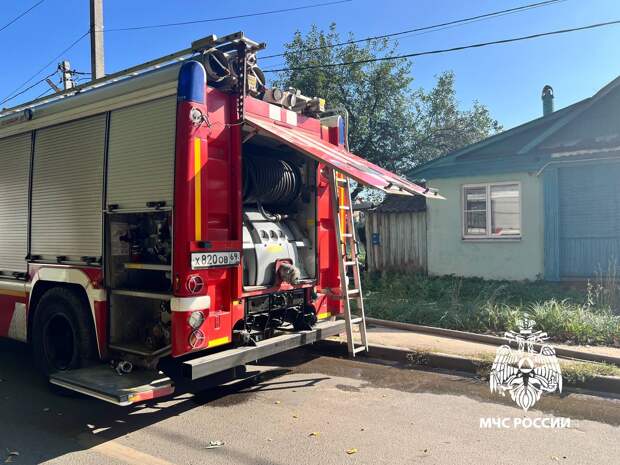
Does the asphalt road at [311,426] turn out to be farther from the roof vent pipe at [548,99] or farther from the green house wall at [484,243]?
the roof vent pipe at [548,99]

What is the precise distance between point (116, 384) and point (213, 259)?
1.36 meters

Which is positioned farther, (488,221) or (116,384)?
(488,221)

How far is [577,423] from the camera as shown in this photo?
4.60m

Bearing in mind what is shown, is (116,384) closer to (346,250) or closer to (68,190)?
(68,190)

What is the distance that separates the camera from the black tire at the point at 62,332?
5129 mm

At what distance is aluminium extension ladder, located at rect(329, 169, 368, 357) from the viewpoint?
6.00 meters

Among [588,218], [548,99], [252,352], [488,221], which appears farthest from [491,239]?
[252,352]

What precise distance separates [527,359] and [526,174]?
6.60 metres

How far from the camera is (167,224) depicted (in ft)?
16.1

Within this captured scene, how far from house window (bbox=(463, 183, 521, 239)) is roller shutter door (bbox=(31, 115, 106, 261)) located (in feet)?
30.9

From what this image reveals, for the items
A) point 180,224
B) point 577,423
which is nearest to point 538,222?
point 577,423

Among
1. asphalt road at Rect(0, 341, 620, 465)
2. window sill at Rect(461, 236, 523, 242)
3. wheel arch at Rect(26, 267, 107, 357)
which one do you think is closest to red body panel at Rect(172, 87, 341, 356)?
asphalt road at Rect(0, 341, 620, 465)

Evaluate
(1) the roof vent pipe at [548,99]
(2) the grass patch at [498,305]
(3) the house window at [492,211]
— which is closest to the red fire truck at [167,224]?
(2) the grass patch at [498,305]

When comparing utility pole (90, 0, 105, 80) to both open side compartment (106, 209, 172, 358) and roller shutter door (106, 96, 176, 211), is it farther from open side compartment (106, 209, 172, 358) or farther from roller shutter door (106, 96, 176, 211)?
open side compartment (106, 209, 172, 358)
